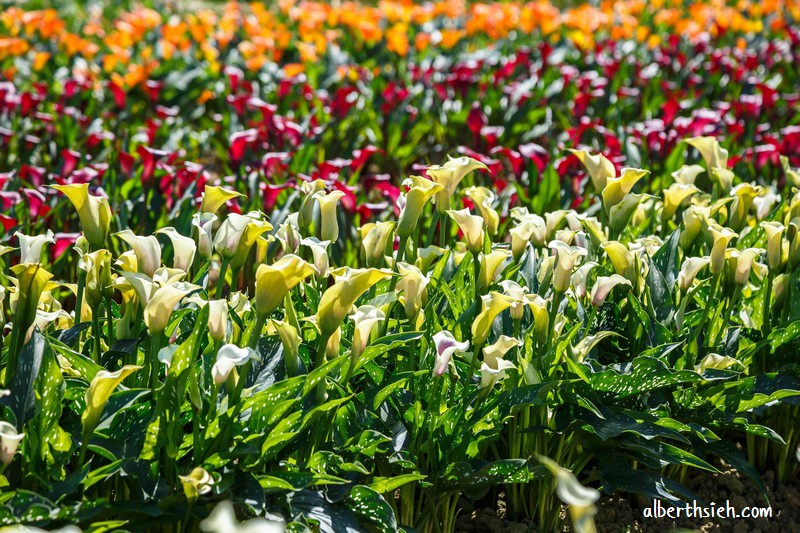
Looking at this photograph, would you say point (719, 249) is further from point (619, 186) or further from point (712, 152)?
point (712, 152)

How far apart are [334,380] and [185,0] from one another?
10.8m

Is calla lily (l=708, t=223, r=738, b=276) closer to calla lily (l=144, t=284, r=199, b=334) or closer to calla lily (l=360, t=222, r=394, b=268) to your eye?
calla lily (l=360, t=222, r=394, b=268)

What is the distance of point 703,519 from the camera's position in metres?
2.53

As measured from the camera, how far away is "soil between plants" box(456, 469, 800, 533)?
241cm

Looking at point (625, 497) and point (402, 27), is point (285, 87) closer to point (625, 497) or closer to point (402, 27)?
point (402, 27)

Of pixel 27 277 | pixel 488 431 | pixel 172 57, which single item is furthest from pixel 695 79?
pixel 27 277

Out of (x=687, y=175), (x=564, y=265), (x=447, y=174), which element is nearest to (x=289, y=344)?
(x=564, y=265)

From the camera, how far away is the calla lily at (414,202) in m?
2.29

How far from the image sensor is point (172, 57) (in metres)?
6.42

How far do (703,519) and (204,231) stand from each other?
61.2 inches

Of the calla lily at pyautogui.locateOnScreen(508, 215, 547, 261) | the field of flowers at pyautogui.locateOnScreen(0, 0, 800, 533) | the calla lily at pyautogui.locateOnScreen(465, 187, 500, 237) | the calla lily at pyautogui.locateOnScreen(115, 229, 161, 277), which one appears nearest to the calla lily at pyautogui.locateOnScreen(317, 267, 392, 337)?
the field of flowers at pyautogui.locateOnScreen(0, 0, 800, 533)

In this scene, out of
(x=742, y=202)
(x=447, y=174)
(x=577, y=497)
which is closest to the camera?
(x=577, y=497)

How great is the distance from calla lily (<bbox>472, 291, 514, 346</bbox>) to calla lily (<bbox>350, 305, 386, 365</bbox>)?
23 cm

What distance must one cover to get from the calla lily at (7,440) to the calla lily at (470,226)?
1.10m
